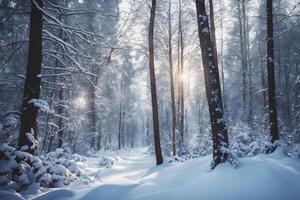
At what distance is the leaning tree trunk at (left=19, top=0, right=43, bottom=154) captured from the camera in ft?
22.5

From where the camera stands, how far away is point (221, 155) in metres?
6.58

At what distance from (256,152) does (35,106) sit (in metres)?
8.70

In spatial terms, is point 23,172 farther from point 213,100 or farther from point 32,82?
point 213,100

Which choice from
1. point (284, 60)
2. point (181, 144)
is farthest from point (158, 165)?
point (284, 60)

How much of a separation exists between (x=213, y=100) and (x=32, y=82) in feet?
17.3

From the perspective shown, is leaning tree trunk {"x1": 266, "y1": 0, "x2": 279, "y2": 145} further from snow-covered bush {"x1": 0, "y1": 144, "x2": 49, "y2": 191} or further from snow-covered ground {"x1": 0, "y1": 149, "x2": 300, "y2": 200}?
snow-covered bush {"x1": 0, "y1": 144, "x2": 49, "y2": 191}

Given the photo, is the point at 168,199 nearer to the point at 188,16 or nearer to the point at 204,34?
the point at 204,34

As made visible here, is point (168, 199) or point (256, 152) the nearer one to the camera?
point (168, 199)

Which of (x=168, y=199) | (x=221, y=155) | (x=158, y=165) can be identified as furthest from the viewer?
(x=158, y=165)

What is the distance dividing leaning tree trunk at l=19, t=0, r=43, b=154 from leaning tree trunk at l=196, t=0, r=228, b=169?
15.5ft

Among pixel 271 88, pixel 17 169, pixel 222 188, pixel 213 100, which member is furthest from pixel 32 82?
pixel 271 88

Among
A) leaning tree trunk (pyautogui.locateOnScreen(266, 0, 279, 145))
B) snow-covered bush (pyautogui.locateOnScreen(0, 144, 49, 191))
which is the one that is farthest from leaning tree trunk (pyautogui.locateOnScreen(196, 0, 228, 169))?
snow-covered bush (pyautogui.locateOnScreen(0, 144, 49, 191))

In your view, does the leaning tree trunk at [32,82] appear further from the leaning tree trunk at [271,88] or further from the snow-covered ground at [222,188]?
the leaning tree trunk at [271,88]

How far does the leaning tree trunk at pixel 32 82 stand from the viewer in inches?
270
